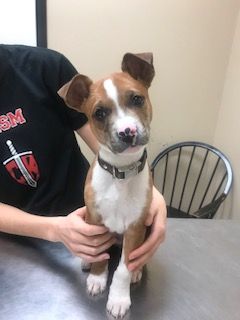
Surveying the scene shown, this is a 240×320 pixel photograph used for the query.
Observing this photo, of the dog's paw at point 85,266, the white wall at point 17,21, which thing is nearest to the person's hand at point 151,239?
the dog's paw at point 85,266

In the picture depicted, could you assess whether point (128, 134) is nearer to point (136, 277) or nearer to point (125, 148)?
point (125, 148)

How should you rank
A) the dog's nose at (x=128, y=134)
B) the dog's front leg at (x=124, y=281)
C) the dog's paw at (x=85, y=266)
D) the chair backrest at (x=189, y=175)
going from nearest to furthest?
the dog's nose at (x=128, y=134), the dog's front leg at (x=124, y=281), the dog's paw at (x=85, y=266), the chair backrest at (x=189, y=175)

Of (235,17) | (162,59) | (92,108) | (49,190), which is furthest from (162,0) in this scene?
(92,108)

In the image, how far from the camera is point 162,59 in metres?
1.82

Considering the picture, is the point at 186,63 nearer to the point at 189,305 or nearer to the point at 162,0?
the point at 162,0

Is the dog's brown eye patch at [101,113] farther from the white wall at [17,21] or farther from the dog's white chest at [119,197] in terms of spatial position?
the white wall at [17,21]

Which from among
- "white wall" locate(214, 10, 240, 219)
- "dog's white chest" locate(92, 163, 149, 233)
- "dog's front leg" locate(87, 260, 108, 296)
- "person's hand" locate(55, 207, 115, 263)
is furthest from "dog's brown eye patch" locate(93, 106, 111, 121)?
"white wall" locate(214, 10, 240, 219)

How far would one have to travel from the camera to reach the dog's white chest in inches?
27.9

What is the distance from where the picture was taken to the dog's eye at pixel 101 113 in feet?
2.16

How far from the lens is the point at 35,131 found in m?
0.99

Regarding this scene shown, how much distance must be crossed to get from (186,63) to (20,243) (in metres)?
1.23

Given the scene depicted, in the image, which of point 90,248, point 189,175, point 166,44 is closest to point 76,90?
point 90,248

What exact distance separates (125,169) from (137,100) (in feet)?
0.40

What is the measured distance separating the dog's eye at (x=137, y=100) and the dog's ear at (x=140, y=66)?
56 mm
